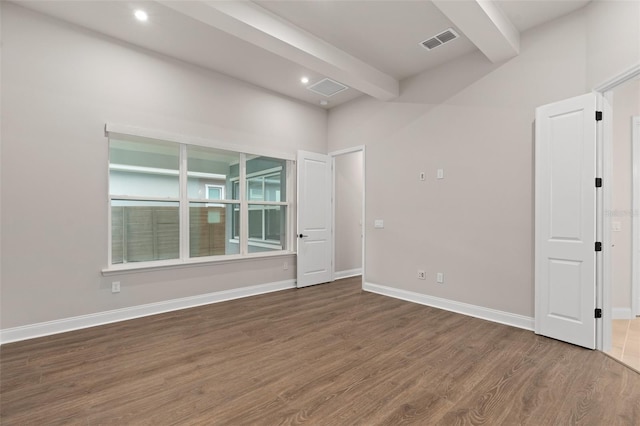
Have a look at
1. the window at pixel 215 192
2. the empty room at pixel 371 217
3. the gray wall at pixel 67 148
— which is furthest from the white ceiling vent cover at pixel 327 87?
the window at pixel 215 192

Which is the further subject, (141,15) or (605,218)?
(141,15)

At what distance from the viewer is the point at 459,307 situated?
4000 millimetres

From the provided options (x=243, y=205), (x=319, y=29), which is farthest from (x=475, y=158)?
(x=243, y=205)

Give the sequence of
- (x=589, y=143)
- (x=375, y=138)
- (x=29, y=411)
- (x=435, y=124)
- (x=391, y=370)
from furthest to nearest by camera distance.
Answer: (x=375, y=138), (x=435, y=124), (x=589, y=143), (x=391, y=370), (x=29, y=411)

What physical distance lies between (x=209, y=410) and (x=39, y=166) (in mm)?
3071

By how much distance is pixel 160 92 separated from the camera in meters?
4.01

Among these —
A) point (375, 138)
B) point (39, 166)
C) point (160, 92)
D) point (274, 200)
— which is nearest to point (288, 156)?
point (274, 200)

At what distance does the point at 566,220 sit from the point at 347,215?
Result: 3816 millimetres

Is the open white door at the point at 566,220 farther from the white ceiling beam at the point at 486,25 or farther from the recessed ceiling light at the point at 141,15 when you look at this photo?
the recessed ceiling light at the point at 141,15

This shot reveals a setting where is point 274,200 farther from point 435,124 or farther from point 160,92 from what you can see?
point 435,124

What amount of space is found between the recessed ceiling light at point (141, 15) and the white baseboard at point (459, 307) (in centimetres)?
461

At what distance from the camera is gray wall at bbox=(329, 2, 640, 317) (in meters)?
3.13

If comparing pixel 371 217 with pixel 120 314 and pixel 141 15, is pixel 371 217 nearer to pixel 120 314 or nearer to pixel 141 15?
pixel 120 314

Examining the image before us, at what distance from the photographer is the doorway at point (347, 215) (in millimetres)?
6160
